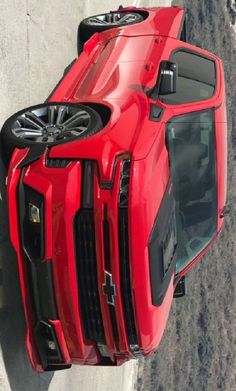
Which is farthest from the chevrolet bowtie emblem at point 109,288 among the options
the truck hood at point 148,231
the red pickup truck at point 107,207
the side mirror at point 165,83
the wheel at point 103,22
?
the wheel at point 103,22

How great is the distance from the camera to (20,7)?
6691mm

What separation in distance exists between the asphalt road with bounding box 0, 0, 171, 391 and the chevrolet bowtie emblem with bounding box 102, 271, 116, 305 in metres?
1.25

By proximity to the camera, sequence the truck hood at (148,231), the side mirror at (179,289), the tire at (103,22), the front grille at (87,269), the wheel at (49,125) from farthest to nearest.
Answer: the tire at (103,22), the side mirror at (179,289), the wheel at (49,125), the front grille at (87,269), the truck hood at (148,231)

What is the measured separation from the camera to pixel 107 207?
16.8 ft

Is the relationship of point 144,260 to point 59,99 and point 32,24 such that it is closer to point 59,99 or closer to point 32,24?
point 59,99

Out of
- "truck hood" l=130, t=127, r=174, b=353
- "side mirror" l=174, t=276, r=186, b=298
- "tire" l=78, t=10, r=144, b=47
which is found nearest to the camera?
"truck hood" l=130, t=127, r=174, b=353

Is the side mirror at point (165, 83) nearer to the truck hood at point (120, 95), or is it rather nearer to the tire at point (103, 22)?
the truck hood at point (120, 95)

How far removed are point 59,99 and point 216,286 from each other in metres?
11.9

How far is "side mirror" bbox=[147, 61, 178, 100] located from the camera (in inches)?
244

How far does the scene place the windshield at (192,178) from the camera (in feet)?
19.8

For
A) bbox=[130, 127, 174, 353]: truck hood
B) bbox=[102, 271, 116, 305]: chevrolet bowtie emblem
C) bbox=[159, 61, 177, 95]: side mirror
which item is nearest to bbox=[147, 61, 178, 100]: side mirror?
Answer: bbox=[159, 61, 177, 95]: side mirror

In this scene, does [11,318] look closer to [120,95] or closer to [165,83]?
[120,95]

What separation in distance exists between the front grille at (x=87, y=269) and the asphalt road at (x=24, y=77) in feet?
3.31

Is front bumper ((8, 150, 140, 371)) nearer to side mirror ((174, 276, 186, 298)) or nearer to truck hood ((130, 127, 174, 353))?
truck hood ((130, 127, 174, 353))
